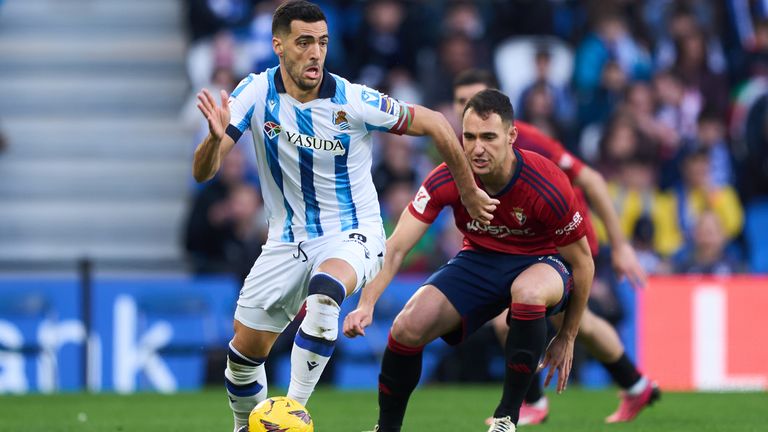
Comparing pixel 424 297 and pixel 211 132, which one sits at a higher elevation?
pixel 211 132

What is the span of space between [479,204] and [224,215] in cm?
625

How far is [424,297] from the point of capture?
6.68 meters

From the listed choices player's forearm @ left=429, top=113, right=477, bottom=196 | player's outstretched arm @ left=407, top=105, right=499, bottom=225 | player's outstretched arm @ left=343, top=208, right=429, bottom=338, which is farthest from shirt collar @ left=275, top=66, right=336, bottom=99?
player's outstretched arm @ left=343, top=208, right=429, bottom=338

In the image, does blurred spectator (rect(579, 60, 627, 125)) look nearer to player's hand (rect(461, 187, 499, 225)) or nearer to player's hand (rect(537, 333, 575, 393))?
player's hand (rect(537, 333, 575, 393))

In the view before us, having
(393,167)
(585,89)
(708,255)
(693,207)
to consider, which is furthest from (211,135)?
(585,89)

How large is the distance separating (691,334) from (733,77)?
4289 mm

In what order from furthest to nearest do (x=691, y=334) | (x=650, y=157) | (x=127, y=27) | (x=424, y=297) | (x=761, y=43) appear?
(x=127, y=27) < (x=761, y=43) < (x=650, y=157) < (x=691, y=334) < (x=424, y=297)

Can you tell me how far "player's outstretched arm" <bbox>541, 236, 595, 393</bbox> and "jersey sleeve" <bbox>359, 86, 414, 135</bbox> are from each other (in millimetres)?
1042

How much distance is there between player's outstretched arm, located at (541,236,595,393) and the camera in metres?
6.58

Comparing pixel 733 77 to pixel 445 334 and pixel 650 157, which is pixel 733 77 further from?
pixel 445 334

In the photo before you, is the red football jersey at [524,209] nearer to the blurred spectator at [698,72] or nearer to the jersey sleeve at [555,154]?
the jersey sleeve at [555,154]

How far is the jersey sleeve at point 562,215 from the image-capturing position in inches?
256

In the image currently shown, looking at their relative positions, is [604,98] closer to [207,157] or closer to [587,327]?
[587,327]

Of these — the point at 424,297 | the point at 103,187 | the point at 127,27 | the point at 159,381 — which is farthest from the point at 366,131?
the point at 127,27
